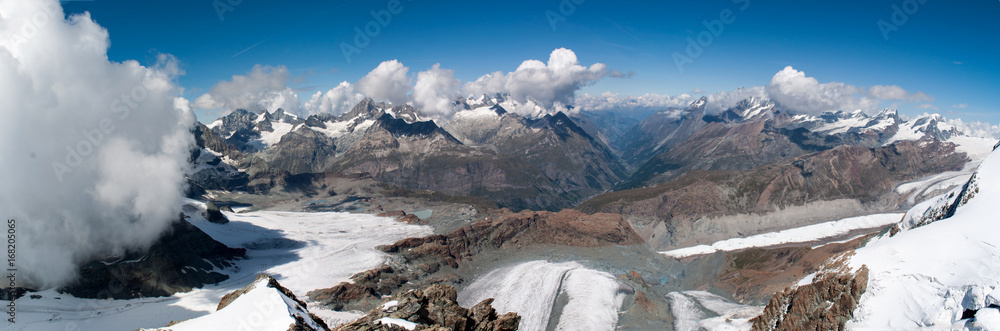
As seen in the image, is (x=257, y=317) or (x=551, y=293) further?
(x=551, y=293)

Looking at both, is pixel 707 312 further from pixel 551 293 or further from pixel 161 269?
pixel 161 269

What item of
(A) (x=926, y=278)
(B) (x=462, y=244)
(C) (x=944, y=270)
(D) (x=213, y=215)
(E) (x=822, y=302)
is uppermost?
(D) (x=213, y=215)

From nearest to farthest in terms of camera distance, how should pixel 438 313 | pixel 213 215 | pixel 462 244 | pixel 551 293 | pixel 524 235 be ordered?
pixel 438 313, pixel 551 293, pixel 462 244, pixel 524 235, pixel 213 215

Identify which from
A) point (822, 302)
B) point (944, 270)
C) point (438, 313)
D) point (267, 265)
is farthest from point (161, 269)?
point (944, 270)

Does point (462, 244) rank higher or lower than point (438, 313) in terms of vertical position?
lower

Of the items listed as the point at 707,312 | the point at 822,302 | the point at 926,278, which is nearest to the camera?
the point at 926,278

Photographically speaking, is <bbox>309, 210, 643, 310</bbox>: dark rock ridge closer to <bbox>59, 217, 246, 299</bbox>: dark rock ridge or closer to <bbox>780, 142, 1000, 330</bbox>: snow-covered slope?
<bbox>59, 217, 246, 299</bbox>: dark rock ridge

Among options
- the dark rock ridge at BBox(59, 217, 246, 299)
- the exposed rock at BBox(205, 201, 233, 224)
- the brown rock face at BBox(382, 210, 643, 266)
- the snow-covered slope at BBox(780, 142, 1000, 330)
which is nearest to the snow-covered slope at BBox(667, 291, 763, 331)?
the snow-covered slope at BBox(780, 142, 1000, 330)

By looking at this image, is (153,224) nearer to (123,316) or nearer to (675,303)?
(123,316)
